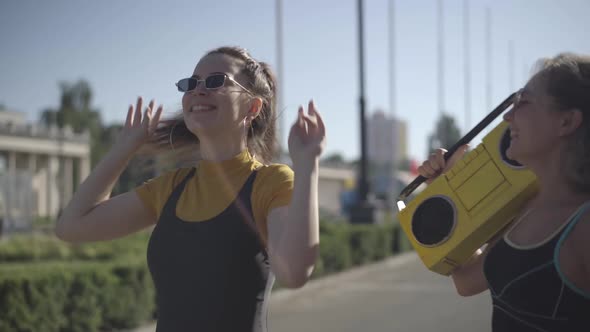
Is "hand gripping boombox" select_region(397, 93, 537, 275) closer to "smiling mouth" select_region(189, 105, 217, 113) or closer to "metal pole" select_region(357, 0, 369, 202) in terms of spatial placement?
"smiling mouth" select_region(189, 105, 217, 113)

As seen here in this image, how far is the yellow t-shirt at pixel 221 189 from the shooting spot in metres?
1.97

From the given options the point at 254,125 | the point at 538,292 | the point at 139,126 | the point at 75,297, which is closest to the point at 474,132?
the point at 538,292

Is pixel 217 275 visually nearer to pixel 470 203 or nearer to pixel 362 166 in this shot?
pixel 470 203

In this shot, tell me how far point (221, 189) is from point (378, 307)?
8.17 metres

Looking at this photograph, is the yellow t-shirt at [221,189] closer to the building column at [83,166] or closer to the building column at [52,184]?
the building column at [52,184]

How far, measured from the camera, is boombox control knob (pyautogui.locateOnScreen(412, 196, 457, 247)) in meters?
2.00

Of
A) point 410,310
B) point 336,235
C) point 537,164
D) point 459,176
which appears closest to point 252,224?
point 459,176

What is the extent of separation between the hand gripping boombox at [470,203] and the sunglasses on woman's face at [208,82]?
0.68 m

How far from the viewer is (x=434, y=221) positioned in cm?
203

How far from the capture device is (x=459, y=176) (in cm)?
204

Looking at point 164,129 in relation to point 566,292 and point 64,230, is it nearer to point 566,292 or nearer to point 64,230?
point 64,230

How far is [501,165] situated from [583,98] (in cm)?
32

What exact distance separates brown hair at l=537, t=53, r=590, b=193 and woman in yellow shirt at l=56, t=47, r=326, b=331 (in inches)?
24.8

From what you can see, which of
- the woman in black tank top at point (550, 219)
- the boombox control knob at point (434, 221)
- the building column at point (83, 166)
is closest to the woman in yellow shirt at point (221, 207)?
the boombox control knob at point (434, 221)
